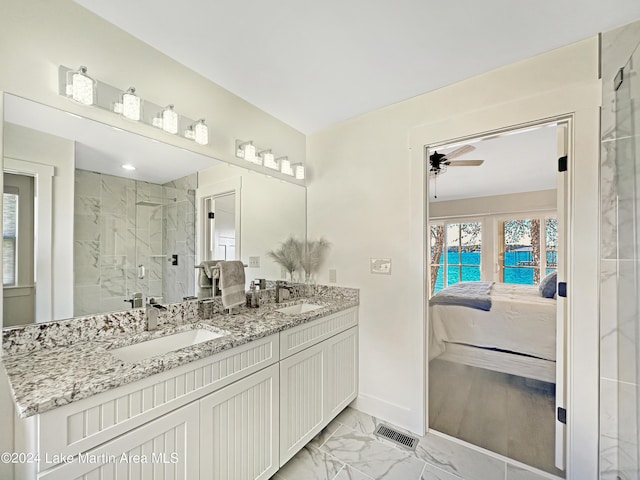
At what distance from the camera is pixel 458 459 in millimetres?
1702

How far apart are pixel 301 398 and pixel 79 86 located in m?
1.93

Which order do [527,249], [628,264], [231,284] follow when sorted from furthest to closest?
[527,249] → [231,284] → [628,264]

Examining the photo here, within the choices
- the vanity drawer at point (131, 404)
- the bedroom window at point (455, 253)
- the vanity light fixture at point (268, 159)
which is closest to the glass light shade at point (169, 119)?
the vanity light fixture at point (268, 159)

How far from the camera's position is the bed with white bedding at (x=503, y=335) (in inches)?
113

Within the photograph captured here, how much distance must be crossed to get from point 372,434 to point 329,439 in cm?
31

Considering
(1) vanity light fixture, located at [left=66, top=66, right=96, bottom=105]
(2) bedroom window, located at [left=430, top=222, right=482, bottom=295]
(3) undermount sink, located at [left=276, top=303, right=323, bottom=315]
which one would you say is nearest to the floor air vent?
(3) undermount sink, located at [left=276, top=303, right=323, bottom=315]

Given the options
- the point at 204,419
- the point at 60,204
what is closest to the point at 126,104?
the point at 60,204

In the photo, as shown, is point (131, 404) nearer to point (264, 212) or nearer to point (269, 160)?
point (264, 212)

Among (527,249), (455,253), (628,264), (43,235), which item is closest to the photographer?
(43,235)

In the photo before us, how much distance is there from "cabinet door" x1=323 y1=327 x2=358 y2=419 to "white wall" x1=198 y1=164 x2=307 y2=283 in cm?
76

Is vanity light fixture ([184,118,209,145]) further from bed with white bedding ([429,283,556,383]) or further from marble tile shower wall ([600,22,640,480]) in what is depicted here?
bed with white bedding ([429,283,556,383])

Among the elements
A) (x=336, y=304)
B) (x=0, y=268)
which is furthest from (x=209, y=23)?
(x=336, y=304)

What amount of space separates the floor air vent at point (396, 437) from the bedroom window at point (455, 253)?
4815 millimetres

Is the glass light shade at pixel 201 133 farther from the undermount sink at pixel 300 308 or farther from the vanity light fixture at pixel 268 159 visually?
the undermount sink at pixel 300 308
